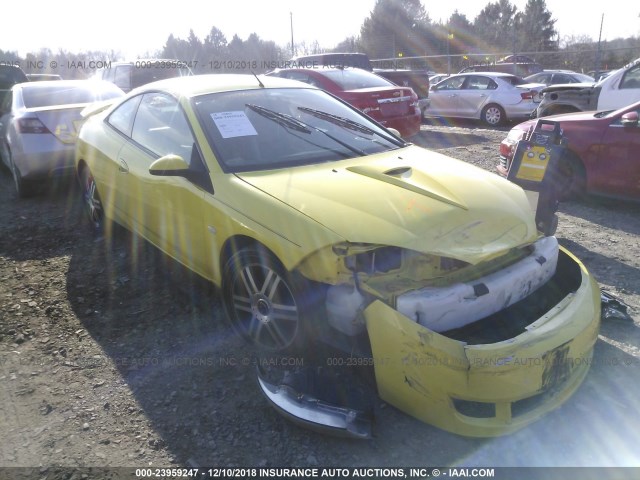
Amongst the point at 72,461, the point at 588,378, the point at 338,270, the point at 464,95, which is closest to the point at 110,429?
the point at 72,461

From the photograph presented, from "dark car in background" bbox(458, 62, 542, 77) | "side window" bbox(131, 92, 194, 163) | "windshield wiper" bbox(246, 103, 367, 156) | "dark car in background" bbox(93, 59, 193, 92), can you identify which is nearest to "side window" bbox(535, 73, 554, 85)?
"dark car in background" bbox(458, 62, 542, 77)

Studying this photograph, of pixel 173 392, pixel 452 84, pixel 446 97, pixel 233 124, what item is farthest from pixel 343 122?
pixel 452 84

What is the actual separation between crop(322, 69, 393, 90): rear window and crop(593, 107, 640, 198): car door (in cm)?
455

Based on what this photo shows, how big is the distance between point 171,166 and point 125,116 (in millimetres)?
1507

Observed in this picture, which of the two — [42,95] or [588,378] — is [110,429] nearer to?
[588,378]

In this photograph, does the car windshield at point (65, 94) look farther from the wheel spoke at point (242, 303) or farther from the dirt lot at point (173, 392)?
the wheel spoke at point (242, 303)

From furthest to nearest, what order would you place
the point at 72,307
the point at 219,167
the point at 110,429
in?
the point at 72,307, the point at 219,167, the point at 110,429

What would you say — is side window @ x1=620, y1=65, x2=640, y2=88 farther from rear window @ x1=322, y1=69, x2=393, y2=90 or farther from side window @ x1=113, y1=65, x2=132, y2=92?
side window @ x1=113, y1=65, x2=132, y2=92

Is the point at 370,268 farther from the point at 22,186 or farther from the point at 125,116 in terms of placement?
the point at 22,186

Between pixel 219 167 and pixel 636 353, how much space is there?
269 cm

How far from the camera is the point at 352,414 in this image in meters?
2.34

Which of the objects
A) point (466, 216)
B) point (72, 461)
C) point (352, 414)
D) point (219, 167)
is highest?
point (219, 167)

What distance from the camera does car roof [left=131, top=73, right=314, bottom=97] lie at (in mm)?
3633

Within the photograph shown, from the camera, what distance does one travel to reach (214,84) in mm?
3758
